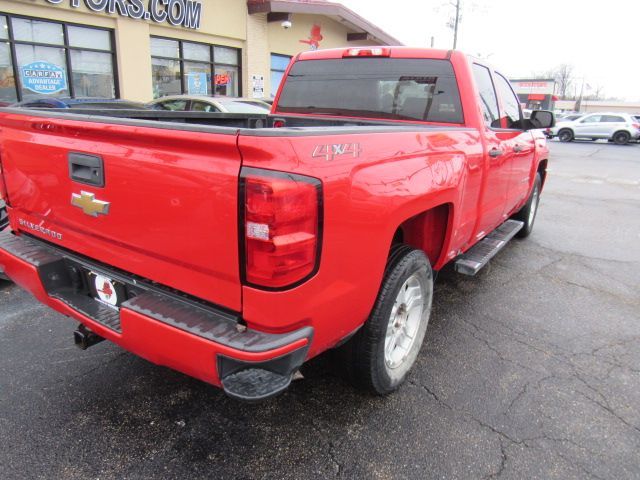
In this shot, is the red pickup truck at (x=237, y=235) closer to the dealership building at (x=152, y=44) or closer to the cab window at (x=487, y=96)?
the cab window at (x=487, y=96)

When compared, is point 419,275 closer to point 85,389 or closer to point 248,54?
point 85,389

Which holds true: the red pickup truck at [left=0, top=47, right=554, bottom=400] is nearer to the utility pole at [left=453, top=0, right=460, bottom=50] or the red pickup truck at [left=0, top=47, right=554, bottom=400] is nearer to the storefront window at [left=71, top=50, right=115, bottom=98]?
the storefront window at [left=71, top=50, right=115, bottom=98]

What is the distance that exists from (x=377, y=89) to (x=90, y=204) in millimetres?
2368

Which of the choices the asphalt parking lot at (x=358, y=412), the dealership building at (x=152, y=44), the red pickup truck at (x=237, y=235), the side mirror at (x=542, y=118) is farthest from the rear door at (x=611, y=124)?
the red pickup truck at (x=237, y=235)

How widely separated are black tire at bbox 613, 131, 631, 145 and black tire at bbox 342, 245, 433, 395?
30.3m

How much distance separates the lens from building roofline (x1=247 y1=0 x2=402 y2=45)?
613 inches

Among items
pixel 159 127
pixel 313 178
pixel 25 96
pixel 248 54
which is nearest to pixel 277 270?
pixel 313 178

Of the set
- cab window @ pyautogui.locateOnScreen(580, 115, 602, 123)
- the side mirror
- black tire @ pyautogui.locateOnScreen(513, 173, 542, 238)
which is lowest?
black tire @ pyautogui.locateOnScreen(513, 173, 542, 238)

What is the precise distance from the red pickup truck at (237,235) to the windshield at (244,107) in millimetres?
6629

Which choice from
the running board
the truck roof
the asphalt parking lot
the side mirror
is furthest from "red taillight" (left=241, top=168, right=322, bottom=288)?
the side mirror

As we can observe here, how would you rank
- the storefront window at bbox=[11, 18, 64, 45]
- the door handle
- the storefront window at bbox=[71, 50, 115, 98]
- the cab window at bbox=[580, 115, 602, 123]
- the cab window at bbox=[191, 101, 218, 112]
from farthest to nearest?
1. the cab window at bbox=[580, 115, 602, 123]
2. the storefront window at bbox=[71, 50, 115, 98]
3. the storefront window at bbox=[11, 18, 64, 45]
4. the cab window at bbox=[191, 101, 218, 112]
5. the door handle

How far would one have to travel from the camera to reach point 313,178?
175 centimetres

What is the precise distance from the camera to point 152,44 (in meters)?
13.8

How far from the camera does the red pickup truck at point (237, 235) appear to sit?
1.75 m
